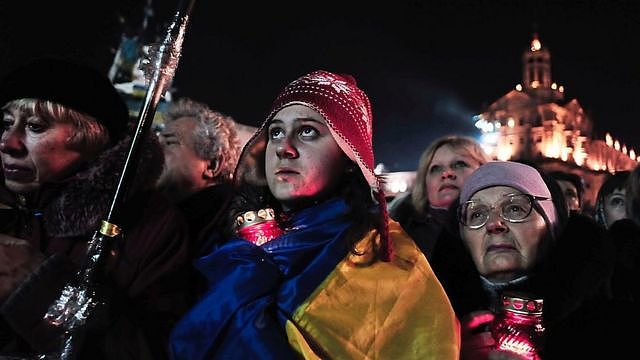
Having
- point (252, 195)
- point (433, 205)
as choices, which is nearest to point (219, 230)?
point (252, 195)

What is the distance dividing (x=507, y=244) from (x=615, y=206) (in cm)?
353

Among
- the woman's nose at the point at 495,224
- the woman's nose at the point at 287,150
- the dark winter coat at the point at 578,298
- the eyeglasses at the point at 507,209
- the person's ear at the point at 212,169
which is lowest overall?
the dark winter coat at the point at 578,298

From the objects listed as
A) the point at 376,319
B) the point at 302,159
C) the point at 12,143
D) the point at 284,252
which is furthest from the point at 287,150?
the point at 12,143

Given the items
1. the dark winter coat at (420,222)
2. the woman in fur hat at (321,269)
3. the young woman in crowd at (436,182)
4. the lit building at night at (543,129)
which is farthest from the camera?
the lit building at night at (543,129)

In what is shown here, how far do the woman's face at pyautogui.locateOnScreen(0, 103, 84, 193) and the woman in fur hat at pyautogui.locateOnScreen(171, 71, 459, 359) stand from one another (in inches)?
36.2

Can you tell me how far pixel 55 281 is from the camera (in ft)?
6.50

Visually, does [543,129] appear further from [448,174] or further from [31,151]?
[31,151]

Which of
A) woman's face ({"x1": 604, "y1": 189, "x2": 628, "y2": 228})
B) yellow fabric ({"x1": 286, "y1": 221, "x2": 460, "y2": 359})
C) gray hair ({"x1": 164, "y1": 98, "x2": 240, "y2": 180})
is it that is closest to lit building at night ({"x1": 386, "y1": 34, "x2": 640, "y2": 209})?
woman's face ({"x1": 604, "y1": 189, "x2": 628, "y2": 228})

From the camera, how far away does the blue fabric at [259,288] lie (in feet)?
6.77

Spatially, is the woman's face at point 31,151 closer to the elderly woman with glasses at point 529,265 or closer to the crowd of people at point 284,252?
the crowd of people at point 284,252

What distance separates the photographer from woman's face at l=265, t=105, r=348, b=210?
2.50 metres

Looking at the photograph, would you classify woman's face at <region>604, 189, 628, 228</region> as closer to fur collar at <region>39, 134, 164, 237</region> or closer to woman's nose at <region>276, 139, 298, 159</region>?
woman's nose at <region>276, 139, 298, 159</region>

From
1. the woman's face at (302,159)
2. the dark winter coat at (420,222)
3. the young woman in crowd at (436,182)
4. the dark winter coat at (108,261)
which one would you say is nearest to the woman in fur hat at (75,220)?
the dark winter coat at (108,261)

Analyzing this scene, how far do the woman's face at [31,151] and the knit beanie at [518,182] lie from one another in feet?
7.55
